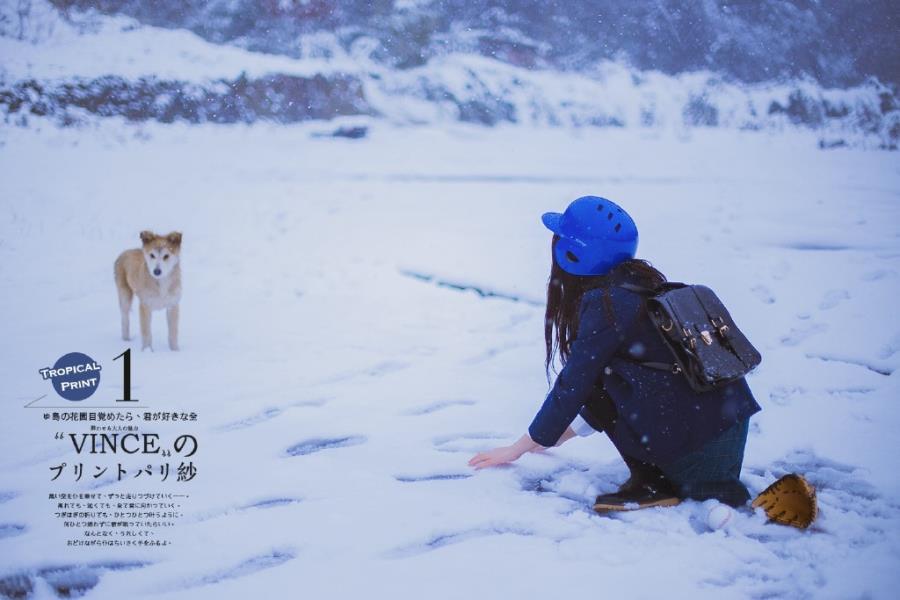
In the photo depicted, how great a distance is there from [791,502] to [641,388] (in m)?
0.46

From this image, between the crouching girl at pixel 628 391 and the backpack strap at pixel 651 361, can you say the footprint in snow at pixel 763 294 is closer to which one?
the crouching girl at pixel 628 391

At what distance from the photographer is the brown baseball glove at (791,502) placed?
157 centimetres

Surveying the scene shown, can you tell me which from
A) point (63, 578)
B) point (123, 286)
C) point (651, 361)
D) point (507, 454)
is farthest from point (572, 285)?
point (123, 286)

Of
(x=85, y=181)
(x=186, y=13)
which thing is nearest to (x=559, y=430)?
(x=186, y=13)

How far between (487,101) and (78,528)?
5.74m

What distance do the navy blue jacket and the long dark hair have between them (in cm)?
10

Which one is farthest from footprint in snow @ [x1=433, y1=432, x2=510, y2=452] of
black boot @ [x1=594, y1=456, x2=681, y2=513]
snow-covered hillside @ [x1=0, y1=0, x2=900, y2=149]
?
snow-covered hillside @ [x1=0, y1=0, x2=900, y2=149]

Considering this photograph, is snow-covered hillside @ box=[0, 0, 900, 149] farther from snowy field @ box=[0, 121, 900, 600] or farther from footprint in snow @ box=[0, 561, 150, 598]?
footprint in snow @ box=[0, 561, 150, 598]

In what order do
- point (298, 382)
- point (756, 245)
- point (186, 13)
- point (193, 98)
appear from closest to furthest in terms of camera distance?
point (298, 382) < point (186, 13) < point (756, 245) < point (193, 98)

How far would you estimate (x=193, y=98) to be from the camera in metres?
5.21

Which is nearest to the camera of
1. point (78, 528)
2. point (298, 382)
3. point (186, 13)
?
point (78, 528)

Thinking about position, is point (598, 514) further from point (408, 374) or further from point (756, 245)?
point (756, 245)

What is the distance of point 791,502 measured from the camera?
1.60 metres

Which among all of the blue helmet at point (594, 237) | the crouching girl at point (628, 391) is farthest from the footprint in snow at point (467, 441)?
the blue helmet at point (594, 237)
